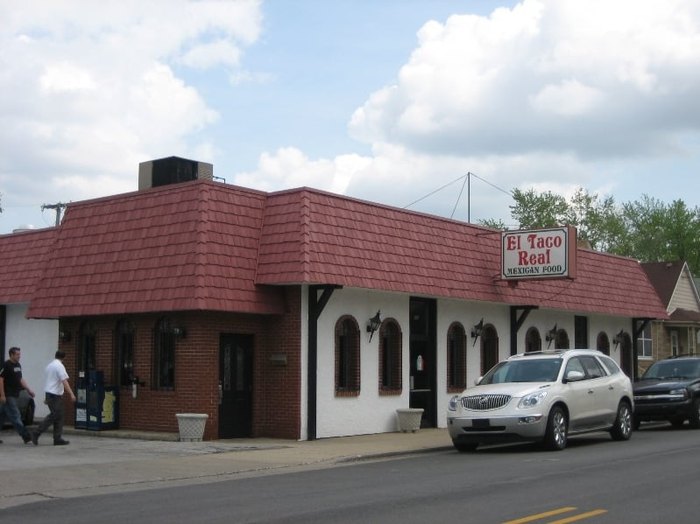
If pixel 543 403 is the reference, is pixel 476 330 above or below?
above

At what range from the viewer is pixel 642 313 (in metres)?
31.9

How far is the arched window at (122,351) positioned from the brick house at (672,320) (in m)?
23.6

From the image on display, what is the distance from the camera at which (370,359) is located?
865 inches

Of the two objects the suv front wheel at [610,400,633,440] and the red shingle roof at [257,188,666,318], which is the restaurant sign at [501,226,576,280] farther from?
the suv front wheel at [610,400,633,440]

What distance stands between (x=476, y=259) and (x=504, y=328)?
2.64m

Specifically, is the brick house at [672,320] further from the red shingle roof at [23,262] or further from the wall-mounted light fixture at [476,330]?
the red shingle roof at [23,262]

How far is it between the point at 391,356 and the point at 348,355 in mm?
1670

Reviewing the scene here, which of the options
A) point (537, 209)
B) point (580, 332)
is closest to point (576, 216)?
point (537, 209)

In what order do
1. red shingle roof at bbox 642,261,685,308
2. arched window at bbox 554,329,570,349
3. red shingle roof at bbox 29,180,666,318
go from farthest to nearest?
red shingle roof at bbox 642,261,685,308 → arched window at bbox 554,329,570,349 → red shingle roof at bbox 29,180,666,318

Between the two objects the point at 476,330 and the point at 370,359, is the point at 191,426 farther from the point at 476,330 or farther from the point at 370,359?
the point at 476,330

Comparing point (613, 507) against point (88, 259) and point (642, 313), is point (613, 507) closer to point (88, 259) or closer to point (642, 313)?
point (88, 259)

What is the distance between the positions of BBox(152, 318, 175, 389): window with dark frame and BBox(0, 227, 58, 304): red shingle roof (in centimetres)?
538

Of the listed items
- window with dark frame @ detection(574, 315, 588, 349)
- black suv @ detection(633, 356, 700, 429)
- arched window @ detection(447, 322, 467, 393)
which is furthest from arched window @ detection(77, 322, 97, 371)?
window with dark frame @ detection(574, 315, 588, 349)

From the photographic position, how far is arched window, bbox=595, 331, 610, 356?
3138 centimetres
